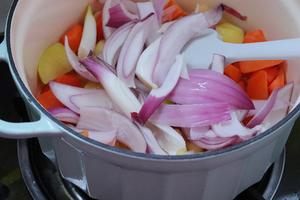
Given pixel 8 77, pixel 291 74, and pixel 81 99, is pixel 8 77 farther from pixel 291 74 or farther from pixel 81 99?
pixel 291 74

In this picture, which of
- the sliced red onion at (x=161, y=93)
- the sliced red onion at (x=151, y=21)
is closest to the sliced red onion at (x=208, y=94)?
the sliced red onion at (x=161, y=93)

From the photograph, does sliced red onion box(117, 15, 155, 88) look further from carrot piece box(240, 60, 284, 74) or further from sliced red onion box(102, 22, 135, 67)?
carrot piece box(240, 60, 284, 74)

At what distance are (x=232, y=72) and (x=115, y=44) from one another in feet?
0.62

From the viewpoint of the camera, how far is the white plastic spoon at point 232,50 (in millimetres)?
731

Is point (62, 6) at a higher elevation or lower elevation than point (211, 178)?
higher

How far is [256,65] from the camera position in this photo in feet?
2.65

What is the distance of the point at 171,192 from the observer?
2.16 ft

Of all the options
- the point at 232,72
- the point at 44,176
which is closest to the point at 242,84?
the point at 232,72

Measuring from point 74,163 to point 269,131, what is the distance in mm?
263

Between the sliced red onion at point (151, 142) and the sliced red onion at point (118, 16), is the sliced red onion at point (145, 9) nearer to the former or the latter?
the sliced red onion at point (118, 16)

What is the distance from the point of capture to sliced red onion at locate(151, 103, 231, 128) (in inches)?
27.1

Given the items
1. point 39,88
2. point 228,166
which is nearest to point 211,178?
point 228,166

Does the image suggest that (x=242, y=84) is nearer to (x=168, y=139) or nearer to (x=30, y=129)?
(x=168, y=139)

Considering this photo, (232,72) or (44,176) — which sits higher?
(232,72)
